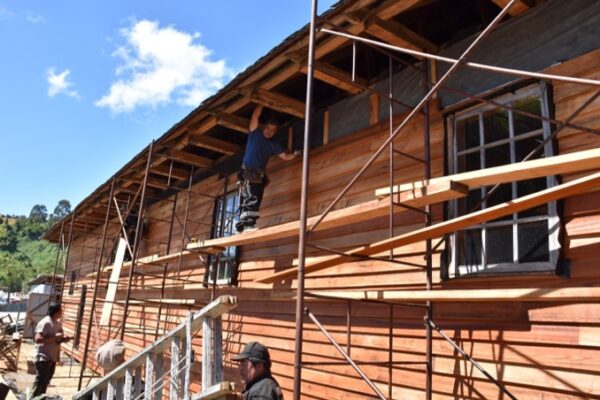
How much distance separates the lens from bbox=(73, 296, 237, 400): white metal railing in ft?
11.6

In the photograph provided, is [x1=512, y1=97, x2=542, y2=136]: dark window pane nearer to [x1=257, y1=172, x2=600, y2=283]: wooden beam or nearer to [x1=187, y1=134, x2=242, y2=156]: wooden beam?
[x1=257, y1=172, x2=600, y2=283]: wooden beam

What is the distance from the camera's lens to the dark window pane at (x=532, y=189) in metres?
4.23

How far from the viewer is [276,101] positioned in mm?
6703

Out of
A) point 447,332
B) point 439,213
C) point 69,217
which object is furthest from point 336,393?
point 69,217

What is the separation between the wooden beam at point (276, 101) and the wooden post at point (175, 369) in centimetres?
369

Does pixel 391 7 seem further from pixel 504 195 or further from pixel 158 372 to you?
pixel 158 372

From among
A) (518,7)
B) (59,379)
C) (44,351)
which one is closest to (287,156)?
(518,7)

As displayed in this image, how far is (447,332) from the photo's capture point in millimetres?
4496

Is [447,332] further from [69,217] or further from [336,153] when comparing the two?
[69,217]

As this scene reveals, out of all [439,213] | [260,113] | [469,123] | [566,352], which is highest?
[260,113]

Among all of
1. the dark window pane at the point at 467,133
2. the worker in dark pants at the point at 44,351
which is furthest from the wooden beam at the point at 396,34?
the worker in dark pants at the point at 44,351

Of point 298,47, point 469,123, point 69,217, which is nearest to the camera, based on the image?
point 469,123

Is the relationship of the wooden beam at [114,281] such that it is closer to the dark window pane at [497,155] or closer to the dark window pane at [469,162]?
the dark window pane at [469,162]

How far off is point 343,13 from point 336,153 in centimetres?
216
